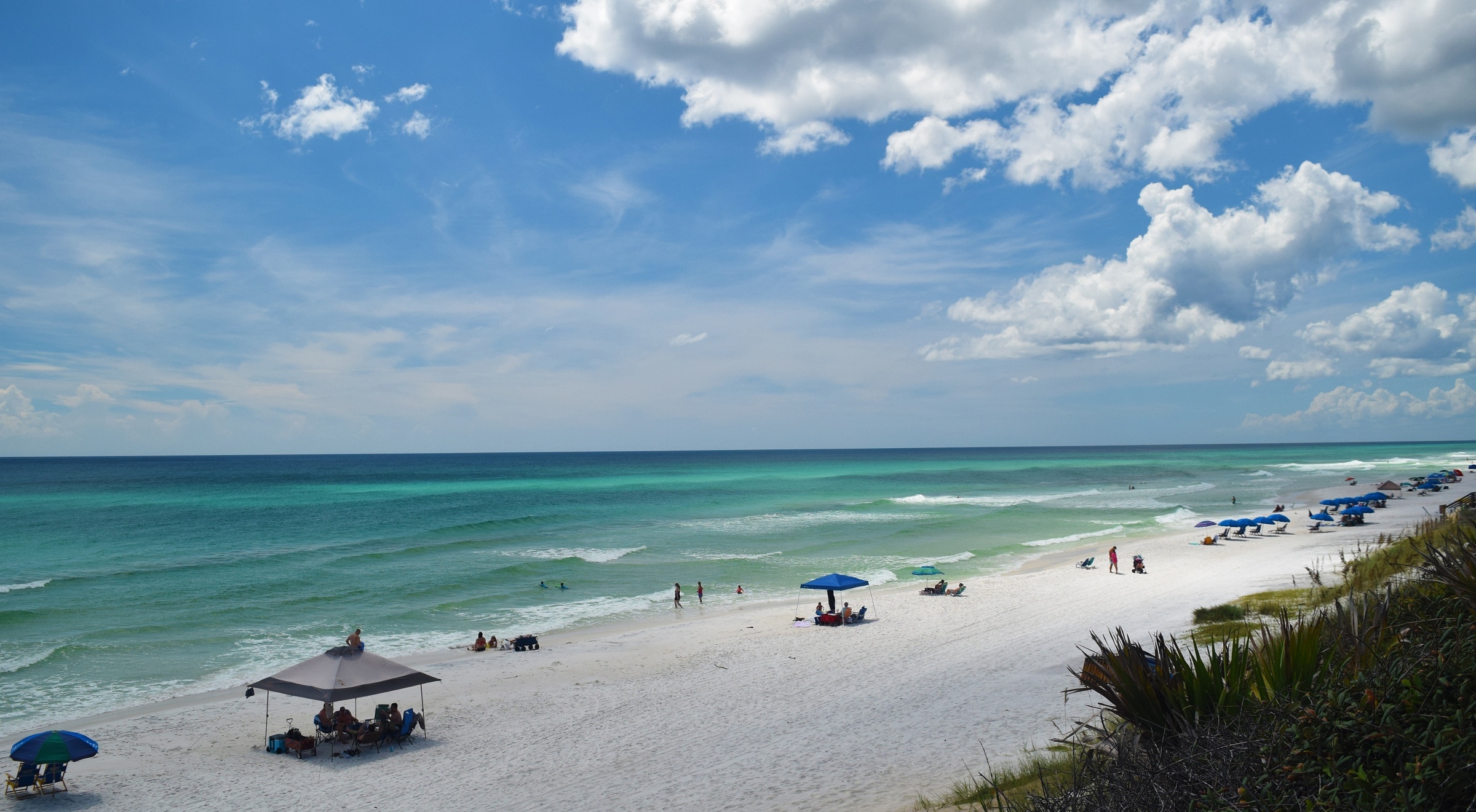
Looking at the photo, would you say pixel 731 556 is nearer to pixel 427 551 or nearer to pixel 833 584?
pixel 833 584

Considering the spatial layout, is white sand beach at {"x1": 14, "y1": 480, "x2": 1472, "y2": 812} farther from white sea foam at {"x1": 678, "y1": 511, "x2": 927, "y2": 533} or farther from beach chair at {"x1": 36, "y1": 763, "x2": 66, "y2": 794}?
white sea foam at {"x1": 678, "y1": 511, "x2": 927, "y2": 533}

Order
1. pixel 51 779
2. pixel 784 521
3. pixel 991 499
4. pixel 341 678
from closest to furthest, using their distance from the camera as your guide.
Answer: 1. pixel 51 779
2. pixel 341 678
3. pixel 784 521
4. pixel 991 499

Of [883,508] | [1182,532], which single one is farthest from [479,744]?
[883,508]

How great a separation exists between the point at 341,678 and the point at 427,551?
2699 centimetres

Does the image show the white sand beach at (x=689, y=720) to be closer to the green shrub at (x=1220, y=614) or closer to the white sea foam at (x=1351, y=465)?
the green shrub at (x=1220, y=614)

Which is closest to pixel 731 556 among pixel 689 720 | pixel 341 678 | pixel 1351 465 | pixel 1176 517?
pixel 689 720

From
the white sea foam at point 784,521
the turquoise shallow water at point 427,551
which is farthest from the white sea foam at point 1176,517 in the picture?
the white sea foam at point 784,521

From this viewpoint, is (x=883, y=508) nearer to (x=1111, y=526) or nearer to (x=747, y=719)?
(x=1111, y=526)

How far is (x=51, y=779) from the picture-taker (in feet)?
39.7

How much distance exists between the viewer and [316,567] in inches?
1356

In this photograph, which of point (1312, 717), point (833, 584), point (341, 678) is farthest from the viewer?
point (833, 584)

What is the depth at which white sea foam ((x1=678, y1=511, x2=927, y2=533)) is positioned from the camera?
160 feet

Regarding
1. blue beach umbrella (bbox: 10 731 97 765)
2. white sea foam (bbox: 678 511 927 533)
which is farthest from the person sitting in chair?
white sea foam (bbox: 678 511 927 533)

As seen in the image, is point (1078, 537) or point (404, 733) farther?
point (1078, 537)
